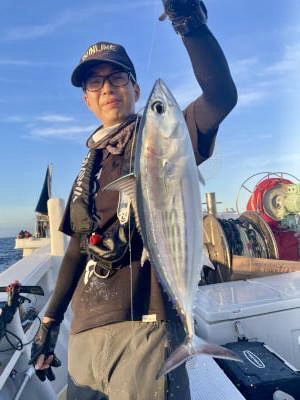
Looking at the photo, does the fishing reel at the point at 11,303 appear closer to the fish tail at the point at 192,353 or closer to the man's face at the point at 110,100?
the man's face at the point at 110,100

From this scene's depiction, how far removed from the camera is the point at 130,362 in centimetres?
212

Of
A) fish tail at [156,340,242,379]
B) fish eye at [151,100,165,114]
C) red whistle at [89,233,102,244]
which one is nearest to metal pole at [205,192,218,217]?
red whistle at [89,233,102,244]

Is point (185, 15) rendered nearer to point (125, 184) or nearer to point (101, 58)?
point (101, 58)

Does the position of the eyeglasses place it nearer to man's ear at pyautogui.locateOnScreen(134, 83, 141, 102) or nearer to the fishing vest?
man's ear at pyautogui.locateOnScreen(134, 83, 141, 102)

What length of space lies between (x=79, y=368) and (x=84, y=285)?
494 millimetres

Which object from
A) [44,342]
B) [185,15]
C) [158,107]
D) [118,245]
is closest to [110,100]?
[185,15]

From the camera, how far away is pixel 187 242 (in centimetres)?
179

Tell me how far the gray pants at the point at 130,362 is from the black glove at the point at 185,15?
1.61 meters

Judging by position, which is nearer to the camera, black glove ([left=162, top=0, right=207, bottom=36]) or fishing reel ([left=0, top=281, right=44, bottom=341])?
black glove ([left=162, top=0, right=207, bottom=36])

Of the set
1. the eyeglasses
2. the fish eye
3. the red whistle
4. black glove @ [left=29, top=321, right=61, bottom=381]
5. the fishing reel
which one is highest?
the eyeglasses

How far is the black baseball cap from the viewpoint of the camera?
237 cm

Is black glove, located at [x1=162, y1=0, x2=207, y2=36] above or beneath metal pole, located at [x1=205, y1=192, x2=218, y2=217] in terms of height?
above

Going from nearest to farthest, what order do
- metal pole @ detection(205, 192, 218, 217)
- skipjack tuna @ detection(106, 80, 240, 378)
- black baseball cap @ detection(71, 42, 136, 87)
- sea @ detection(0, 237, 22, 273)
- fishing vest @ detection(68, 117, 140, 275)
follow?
1. skipjack tuna @ detection(106, 80, 240, 378)
2. fishing vest @ detection(68, 117, 140, 275)
3. black baseball cap @ detection(71, 42, 136, 87)
4. metal pole @ detection(205, 192, 218, 217)
5. sea @ detection(0, 237, 22, 273)

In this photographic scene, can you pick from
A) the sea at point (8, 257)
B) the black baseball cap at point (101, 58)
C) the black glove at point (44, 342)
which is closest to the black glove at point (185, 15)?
the black baseball cap at point (101, 58)
